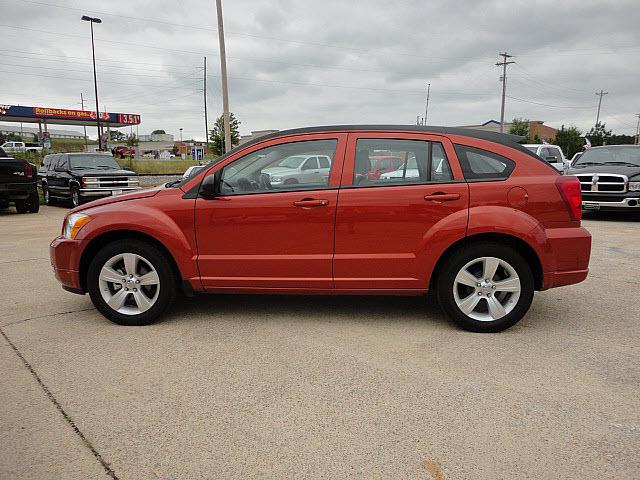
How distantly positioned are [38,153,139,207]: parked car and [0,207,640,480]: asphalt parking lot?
9.90m

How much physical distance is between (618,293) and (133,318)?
4990 millimetres

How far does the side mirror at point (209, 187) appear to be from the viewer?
4.12m

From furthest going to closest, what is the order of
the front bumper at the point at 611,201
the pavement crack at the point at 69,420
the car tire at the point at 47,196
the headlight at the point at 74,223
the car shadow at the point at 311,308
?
the car tire at the point at 47,196 < the front bumper at the point at 611,201 < the car shadow at the point at 311,308 < the headlight at the point at 74,223 < the pavement crack at the point at 69,420

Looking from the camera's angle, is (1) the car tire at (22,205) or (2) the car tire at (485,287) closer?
(2) the car tire at (485,287)

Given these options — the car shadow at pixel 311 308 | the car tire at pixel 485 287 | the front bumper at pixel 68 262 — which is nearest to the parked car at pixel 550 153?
the car shadow at pixel 311 308

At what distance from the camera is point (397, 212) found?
157 inches

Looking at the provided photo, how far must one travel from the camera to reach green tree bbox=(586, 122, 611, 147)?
7381 centimetres

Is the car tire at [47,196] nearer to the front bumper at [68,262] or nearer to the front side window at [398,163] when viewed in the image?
the front bumper at [68,262]

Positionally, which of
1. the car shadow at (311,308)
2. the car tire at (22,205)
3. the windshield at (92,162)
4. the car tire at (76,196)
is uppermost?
the windshield at (92,162)

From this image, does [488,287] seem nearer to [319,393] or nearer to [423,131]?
[423,131]

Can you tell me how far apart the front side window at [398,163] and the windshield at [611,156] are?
961 centimetres

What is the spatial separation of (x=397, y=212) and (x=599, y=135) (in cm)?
8566

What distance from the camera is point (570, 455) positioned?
2.44 meters

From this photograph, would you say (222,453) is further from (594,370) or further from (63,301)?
(63,301)
